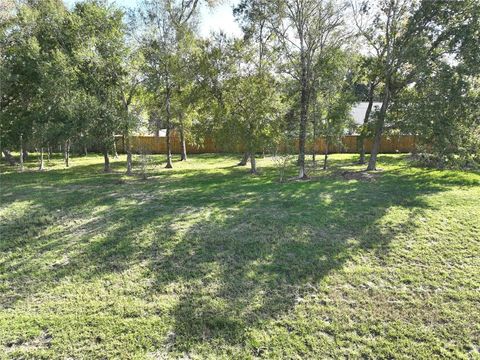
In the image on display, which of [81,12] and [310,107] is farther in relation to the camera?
[310,107]

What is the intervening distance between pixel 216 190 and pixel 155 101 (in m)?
8.94

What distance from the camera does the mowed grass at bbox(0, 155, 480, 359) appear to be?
330 cm

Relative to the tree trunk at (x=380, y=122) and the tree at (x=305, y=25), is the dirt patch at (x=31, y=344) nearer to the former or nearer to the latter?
the tree at (x=305, y=25)

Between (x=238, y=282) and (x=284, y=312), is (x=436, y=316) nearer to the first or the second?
(x=284, y=312)

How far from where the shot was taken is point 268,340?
333 centimetres

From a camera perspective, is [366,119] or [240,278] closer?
[240,278]

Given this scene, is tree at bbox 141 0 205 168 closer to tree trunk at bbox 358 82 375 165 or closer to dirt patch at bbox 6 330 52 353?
tree trunk at bbox 358 82 375 165

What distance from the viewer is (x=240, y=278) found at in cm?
437

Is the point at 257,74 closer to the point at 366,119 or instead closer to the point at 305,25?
the point at 305,25

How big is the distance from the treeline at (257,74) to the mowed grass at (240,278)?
4.52 m

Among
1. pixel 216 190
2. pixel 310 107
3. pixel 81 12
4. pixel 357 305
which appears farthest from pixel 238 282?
pixel 81 12

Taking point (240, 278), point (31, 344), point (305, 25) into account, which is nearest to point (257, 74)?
point (305, 25)

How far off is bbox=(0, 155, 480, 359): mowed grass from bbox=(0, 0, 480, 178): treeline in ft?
14.8

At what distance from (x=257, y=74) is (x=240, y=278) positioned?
9658mm
